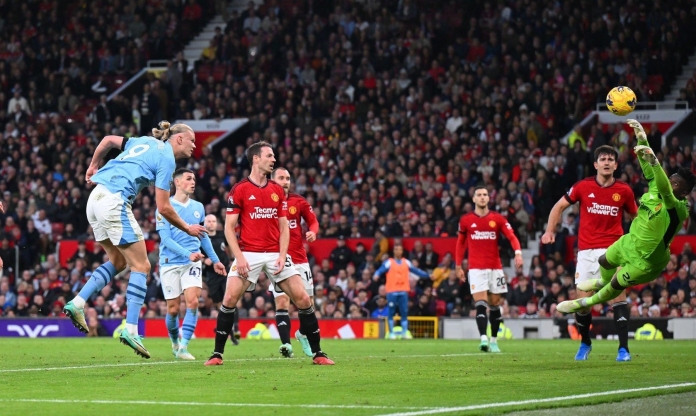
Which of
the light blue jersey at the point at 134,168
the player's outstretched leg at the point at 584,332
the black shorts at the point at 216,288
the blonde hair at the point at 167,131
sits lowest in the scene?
the black shorts at the point at 216,288

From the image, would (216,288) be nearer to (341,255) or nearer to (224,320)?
(341,255)

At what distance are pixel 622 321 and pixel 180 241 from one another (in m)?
6.22

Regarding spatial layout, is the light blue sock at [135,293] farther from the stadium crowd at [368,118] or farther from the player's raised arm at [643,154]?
the stadium crowd at [368,118]

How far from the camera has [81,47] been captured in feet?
128

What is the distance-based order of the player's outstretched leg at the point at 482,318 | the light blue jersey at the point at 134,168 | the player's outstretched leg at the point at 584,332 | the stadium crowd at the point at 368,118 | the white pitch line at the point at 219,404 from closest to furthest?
the white pitch line at the point at 219,404 < the light blue jersey at the point at 134,168 < the player's outstretched leg at the point at 584,332 < the player's outstretched leg at the point at 482,318 < the stadium crowd at the point at 368,118

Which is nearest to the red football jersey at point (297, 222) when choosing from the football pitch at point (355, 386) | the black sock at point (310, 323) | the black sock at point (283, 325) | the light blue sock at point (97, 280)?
the black sock at point (283, 325)

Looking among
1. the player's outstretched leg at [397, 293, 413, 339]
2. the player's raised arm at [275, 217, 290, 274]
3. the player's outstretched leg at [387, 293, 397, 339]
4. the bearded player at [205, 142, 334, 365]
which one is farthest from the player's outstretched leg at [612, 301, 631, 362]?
the player's outstretched leg at [387, 293, 397, 339]

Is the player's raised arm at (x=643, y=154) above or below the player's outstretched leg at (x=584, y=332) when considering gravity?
above

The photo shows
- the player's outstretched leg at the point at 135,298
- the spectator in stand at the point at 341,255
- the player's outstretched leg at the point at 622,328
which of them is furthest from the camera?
the spectator in stand at the point at 341,255

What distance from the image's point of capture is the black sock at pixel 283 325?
15328 mm

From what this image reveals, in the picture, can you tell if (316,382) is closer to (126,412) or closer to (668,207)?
(126,412)

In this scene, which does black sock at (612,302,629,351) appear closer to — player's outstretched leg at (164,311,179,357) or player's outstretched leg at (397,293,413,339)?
player's outstretched leg at (164,311,179,357)

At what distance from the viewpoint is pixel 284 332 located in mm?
15375

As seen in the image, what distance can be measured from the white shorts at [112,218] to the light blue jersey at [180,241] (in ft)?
9.16
